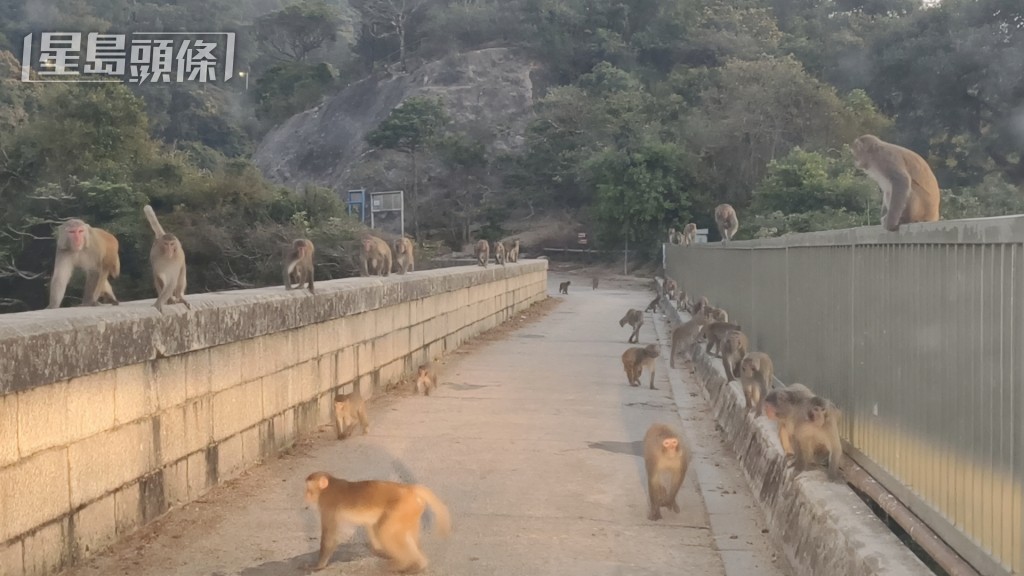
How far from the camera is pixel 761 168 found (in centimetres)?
5262

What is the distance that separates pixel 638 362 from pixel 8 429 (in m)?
9.18

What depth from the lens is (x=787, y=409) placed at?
620 cm

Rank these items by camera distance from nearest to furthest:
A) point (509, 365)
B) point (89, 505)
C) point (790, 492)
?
point (89, 505)
point (790, 492)
point (509, 365)

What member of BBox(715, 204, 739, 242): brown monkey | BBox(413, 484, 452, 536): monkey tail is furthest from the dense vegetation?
BBox(413, 484, 452, 536): monkey tail

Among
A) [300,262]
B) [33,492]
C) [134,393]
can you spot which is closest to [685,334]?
[300,262]

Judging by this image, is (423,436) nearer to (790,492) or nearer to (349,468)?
(349,468)

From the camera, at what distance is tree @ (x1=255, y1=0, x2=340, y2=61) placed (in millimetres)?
96938

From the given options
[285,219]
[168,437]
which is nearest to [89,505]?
[168,437]

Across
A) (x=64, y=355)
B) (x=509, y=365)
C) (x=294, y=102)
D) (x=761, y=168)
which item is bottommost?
(x=509, y=365)

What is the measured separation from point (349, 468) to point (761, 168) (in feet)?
155

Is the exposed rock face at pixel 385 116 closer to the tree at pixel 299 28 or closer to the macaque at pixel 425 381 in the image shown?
the tree at pixel 299 28

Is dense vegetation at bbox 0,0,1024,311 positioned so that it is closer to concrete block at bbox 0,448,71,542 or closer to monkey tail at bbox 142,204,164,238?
monkey tail at bbox 142,204,164,238

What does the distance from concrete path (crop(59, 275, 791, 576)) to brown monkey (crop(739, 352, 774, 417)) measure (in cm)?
58

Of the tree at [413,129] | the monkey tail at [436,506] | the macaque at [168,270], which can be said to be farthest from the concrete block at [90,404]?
the tree at [413,129]
